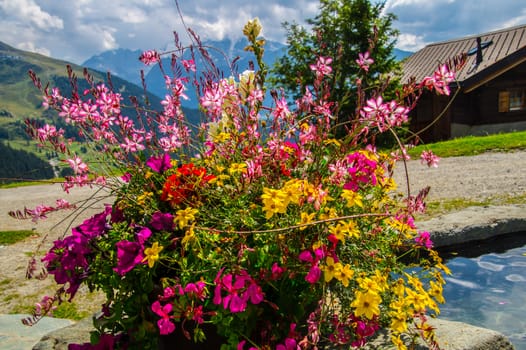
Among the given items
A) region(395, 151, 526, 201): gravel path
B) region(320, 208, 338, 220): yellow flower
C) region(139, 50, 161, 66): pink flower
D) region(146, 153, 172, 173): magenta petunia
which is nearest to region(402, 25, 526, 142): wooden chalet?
region(395, 151, 526, 201): gravel path

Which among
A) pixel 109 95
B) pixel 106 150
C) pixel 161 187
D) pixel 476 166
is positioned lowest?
pixel 476 166

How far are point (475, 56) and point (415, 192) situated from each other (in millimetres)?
20671

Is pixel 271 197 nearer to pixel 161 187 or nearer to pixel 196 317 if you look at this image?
pixel 196 317

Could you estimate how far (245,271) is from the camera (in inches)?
66.1

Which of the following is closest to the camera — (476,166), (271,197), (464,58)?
(271,197)

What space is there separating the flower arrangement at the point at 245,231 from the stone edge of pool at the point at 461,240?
0.84 ft

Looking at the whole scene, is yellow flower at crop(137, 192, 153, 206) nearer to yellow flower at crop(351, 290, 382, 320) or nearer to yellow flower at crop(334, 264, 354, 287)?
yellow flower at crop(334, 264, 354, 287)

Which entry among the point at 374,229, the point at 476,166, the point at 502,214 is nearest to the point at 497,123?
the point at 476,166

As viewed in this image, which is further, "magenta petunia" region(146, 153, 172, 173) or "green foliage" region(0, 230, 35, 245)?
"green foliage" region(0, 230, 35, 245)

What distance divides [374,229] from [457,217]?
9.52ft

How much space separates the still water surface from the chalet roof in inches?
720

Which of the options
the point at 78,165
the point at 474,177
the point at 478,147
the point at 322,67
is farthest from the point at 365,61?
the point at 478,147

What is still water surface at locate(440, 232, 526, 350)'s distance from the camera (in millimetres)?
3014

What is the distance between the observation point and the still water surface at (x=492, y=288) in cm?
301
